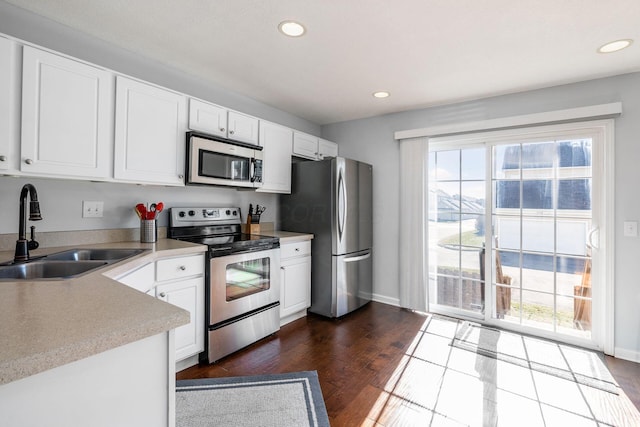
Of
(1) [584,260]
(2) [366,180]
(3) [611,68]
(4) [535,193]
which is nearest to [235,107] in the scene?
(2) [366,180]

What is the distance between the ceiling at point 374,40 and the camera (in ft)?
5.73

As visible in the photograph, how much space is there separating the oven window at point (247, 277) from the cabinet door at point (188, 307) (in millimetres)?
234

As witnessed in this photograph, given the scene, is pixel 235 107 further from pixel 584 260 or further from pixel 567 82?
pixel 584 260

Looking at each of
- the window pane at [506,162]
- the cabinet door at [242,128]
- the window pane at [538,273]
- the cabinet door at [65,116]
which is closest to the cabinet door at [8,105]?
the cabinet door at [65,116]

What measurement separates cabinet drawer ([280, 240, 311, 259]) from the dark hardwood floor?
71 cm

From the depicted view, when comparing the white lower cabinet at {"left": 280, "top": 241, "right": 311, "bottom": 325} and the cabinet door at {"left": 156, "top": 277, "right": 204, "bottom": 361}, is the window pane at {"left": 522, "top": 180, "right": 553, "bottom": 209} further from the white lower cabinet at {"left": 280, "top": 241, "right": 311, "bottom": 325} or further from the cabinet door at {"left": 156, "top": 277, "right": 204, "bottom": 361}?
the cabinet door at {"left": 156, "top": 277, "right": 204, "bottom": 361}

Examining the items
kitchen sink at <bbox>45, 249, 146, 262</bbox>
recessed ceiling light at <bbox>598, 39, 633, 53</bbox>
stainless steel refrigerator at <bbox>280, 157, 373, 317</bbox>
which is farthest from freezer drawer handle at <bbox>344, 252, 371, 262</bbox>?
recessed ceiling light at <bbox>598, 39, 633, 53</bbox>

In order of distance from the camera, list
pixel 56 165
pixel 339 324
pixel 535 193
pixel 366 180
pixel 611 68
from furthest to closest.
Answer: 1. pixel 366 180
2. pixel 339 324
3. pixel 535 193
4. pixel 611 68
5. pixel 56 165

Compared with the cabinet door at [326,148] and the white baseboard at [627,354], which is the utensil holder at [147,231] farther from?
the white baseboard at [627,354]

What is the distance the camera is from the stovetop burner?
239 cm

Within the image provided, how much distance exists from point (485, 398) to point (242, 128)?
277 centimetres

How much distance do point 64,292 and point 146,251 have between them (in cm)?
96

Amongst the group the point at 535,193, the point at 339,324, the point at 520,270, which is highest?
the point at 535,193

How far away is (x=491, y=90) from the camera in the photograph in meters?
2.91
